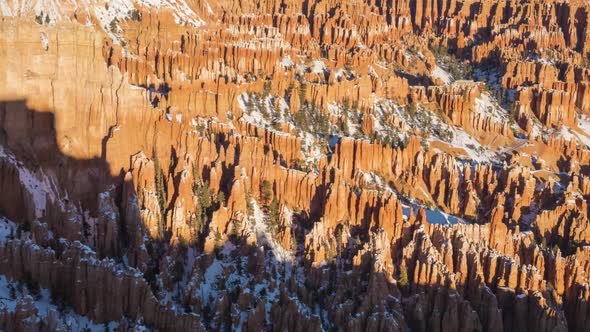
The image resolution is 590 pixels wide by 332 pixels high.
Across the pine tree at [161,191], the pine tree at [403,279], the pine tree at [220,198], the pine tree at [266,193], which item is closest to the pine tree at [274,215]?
the pine tree at [266,193]

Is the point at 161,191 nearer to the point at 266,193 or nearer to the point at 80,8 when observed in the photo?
the point at 266,193

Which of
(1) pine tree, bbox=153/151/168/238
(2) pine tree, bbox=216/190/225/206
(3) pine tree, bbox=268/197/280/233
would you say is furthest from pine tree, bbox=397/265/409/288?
(1) pine tree, bbox=153/151/168/238

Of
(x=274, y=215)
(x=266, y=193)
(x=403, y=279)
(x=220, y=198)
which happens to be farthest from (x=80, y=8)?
(x=403, y=279)

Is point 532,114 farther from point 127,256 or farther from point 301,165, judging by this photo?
point 127,256

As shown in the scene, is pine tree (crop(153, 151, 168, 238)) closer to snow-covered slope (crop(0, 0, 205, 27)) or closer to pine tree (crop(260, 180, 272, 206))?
pine tree (crop(260, 180, 272, 206))

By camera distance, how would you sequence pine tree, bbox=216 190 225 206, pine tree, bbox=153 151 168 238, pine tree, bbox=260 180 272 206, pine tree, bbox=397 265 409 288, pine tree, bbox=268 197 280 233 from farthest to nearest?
pine tree, bbox=260 180 272 206 → pine tree, bbox=268 197 280 233 → pine tree, bbox=216 190 225 206 → pine tree, bbox=397 265 409 288 → pine tree, bbox=153 151 168 238

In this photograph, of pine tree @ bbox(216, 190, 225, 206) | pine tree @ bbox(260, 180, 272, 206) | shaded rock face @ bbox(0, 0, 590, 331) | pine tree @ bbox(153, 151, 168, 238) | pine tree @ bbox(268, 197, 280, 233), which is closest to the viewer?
shaded rock face @ bbox(0, 0, 590, 331)

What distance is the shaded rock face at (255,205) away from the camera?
1638 inches

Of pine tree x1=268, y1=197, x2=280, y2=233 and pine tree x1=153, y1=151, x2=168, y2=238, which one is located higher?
pine tree x1=153, y1=151, x2=168, y2=238

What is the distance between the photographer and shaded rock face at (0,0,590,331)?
4159cm

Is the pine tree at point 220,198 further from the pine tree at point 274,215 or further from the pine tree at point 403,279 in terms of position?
the pine tree at point 403,279

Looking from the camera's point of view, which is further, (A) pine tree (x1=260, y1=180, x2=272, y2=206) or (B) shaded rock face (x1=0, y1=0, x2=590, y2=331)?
(A) pine tree (x1=260, y1=180, x2=272, y2=206)

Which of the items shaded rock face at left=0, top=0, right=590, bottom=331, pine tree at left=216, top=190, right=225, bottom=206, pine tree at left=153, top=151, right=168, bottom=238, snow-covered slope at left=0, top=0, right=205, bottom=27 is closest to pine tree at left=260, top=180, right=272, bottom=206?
shaded rock face at left=0, top=0, right=590, bottom=331

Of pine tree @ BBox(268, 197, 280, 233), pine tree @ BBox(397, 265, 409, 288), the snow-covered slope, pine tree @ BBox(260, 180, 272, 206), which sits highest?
the snow-covered slope
